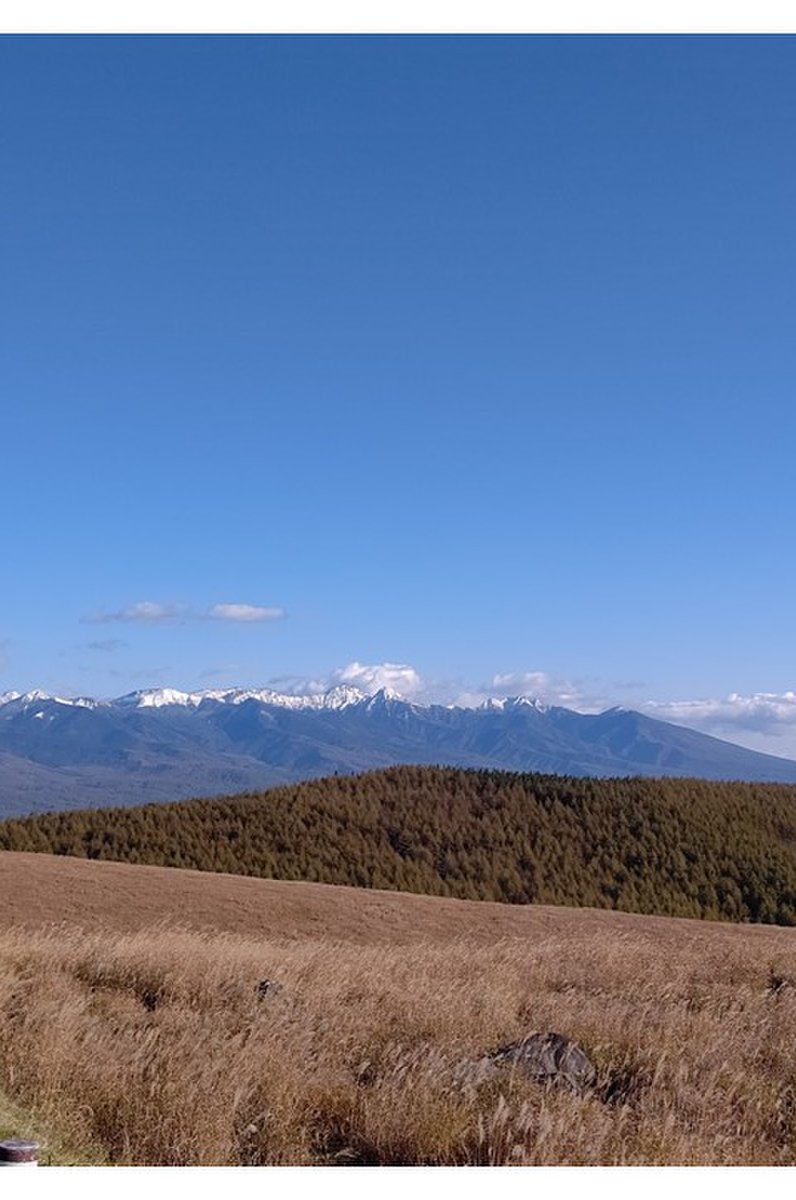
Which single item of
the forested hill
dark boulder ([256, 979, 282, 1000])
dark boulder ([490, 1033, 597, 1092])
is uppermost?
dark boulder ([490, 1033, 597, 1092])

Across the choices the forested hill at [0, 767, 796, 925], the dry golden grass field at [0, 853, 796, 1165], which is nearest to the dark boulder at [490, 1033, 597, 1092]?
the dry golden grass field at [0, 853, 796, 1165]

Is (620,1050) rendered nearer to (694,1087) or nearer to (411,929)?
(694,1087)

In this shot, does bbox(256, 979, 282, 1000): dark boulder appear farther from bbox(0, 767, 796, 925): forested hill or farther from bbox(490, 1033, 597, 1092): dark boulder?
bbox(0, 767, 796, 925): forested hill

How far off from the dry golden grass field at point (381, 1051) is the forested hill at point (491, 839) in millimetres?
27770

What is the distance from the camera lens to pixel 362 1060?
792 cm

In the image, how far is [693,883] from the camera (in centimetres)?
4350

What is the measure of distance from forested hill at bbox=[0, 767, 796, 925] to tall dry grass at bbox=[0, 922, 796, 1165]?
30860mm

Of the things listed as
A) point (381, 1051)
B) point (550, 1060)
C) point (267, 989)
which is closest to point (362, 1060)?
point (381, 1051)

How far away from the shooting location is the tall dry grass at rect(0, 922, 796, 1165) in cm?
594

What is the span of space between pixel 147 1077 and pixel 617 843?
44.1 meters

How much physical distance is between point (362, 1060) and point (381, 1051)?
0.31m

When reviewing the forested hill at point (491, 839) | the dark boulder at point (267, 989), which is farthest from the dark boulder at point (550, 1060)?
the forested hill at point (491, 839)

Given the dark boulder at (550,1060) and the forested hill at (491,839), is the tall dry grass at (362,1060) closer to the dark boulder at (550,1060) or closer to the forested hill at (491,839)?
the dark boulder at (550,1060)
